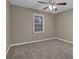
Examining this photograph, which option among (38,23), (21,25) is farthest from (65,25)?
(21,25)

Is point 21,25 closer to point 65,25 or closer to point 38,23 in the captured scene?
point 38,23

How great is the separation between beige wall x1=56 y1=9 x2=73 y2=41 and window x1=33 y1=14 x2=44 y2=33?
1622 mm

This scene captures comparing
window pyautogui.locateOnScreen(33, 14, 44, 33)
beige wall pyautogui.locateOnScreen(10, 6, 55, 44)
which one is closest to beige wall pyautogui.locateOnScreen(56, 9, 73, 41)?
window pyautogui.locateOnScreen(33, 14, 44, 33)

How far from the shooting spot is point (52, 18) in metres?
5.82

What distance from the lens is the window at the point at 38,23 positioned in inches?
189

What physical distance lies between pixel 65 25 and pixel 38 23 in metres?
2.23

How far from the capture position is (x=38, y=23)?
5078 millimetres

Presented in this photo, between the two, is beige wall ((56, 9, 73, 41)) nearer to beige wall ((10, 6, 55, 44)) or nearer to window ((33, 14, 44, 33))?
window ((33, 14, 44, 33))

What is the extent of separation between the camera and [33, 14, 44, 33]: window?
4.80m

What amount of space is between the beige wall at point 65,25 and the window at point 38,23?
1.62 m

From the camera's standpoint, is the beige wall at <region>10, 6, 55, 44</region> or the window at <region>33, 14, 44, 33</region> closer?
the beige wall at <region>10, 6, 55, 44</region>

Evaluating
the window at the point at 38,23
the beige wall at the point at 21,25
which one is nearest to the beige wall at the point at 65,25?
the window at the point at 38,23
